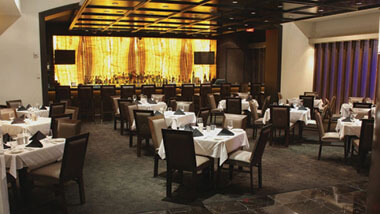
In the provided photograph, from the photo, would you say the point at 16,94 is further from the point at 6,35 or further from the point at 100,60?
the point at 100,60

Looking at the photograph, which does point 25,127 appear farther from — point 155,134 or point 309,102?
point 309,102

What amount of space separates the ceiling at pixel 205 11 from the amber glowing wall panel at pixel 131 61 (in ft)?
8.48

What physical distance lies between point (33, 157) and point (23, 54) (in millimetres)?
6125

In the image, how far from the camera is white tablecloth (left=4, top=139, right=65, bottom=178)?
390 centimetres

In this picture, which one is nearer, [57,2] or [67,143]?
[67,143]

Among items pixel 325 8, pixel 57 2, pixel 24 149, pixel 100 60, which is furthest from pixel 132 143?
pixel 100 60

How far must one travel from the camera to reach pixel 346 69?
467 inches

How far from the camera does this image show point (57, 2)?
9.26 metres

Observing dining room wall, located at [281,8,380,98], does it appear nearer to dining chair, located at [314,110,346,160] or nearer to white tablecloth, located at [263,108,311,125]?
white tablecloth, located at [263,108,311,125]

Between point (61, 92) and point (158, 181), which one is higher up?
point (61, 92)

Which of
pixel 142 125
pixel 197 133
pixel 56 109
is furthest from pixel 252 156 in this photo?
pixel 56 109

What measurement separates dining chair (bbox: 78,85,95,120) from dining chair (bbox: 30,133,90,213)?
23.0 feet

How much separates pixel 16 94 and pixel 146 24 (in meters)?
4.39

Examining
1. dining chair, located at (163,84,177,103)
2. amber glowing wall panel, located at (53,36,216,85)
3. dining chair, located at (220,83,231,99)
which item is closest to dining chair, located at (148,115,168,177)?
dining chair, located at (163,84,177,103)
